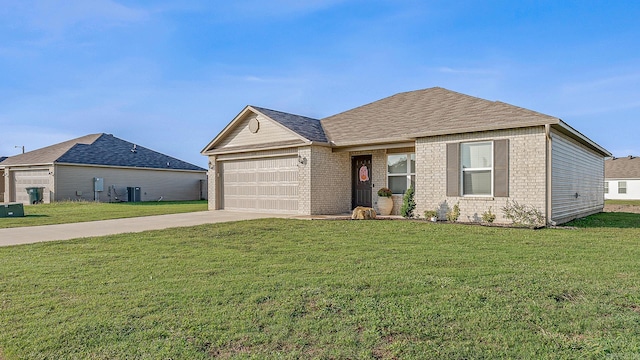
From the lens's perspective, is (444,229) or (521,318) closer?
(521,318)

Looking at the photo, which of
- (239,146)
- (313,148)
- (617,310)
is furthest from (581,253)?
(239,146)

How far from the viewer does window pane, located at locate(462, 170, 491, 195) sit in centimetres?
1162

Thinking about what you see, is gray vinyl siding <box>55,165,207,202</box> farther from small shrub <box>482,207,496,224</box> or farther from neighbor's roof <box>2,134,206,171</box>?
small shrub <box>482,207,496,224</box>

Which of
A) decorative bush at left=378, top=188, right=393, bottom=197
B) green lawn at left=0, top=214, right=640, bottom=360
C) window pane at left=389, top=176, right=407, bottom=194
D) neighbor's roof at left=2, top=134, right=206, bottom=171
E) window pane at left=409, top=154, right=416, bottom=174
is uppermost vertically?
neighbor's roof at left=2, top=134, right=206, bottom=171

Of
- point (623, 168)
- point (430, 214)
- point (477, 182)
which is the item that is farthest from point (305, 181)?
point (623, 168)

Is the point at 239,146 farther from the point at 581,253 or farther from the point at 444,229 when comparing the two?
the point at 581,253

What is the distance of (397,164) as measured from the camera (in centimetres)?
1448

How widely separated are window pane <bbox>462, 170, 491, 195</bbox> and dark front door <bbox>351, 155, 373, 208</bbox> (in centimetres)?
410

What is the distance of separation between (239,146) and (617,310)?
1490 centimetres

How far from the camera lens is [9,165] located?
89.4ft

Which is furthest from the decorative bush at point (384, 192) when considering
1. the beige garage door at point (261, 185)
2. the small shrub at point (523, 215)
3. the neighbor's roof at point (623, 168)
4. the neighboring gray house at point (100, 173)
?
the neighbor's roof at point (623, 168)

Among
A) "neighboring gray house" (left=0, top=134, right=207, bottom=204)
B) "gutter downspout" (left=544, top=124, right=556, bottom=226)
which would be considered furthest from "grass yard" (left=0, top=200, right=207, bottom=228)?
"gutter downspout" (left=544, top=124, right=556, bottom=226)

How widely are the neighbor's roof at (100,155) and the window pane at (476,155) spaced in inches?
943

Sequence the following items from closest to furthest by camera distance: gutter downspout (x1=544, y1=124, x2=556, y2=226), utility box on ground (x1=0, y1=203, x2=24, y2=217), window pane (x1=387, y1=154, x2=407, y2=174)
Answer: gutter downspout (x1=544, y1=124, x2=556, y2=226) → window pane (x1=387, y1=154, x2=407, y2=174) → utility box on ground (x1=0, y1=203, x2=24, y2=217)
